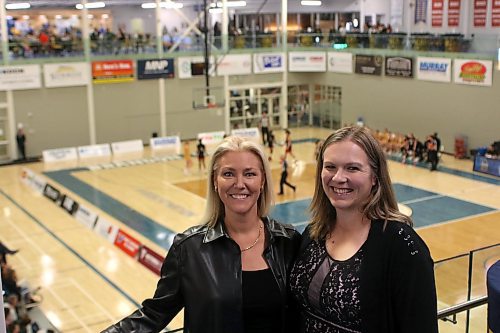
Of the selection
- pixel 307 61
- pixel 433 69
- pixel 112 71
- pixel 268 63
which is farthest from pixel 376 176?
pixel 307 61

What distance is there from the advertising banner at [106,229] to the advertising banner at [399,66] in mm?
17845

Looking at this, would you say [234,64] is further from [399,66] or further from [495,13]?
[495,13]

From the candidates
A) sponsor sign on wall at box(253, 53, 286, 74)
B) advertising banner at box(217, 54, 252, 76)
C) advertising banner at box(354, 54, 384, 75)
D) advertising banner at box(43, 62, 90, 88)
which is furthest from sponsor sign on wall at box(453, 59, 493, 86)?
advertising banner at box(43, 62, 90, 88)

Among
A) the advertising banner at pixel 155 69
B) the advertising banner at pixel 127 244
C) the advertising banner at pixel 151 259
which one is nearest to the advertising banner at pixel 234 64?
the advertising banner at pixel 155 69

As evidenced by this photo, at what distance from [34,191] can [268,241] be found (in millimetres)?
23169

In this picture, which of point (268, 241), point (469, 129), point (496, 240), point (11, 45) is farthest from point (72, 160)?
point (268, 241)

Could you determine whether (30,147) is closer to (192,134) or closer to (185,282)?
(192,134)

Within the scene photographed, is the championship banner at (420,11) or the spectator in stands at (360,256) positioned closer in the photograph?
the spectator in stands at (360,256)

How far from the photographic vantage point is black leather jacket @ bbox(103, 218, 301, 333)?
3238 mm

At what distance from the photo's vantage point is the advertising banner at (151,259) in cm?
1631

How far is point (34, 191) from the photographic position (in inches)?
995

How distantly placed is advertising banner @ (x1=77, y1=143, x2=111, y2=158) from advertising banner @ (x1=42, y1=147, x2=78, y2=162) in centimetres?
31

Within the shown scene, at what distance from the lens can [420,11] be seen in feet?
120

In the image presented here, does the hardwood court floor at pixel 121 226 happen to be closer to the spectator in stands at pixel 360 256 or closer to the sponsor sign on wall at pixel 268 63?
the spectator in stands at pixel 360 256
